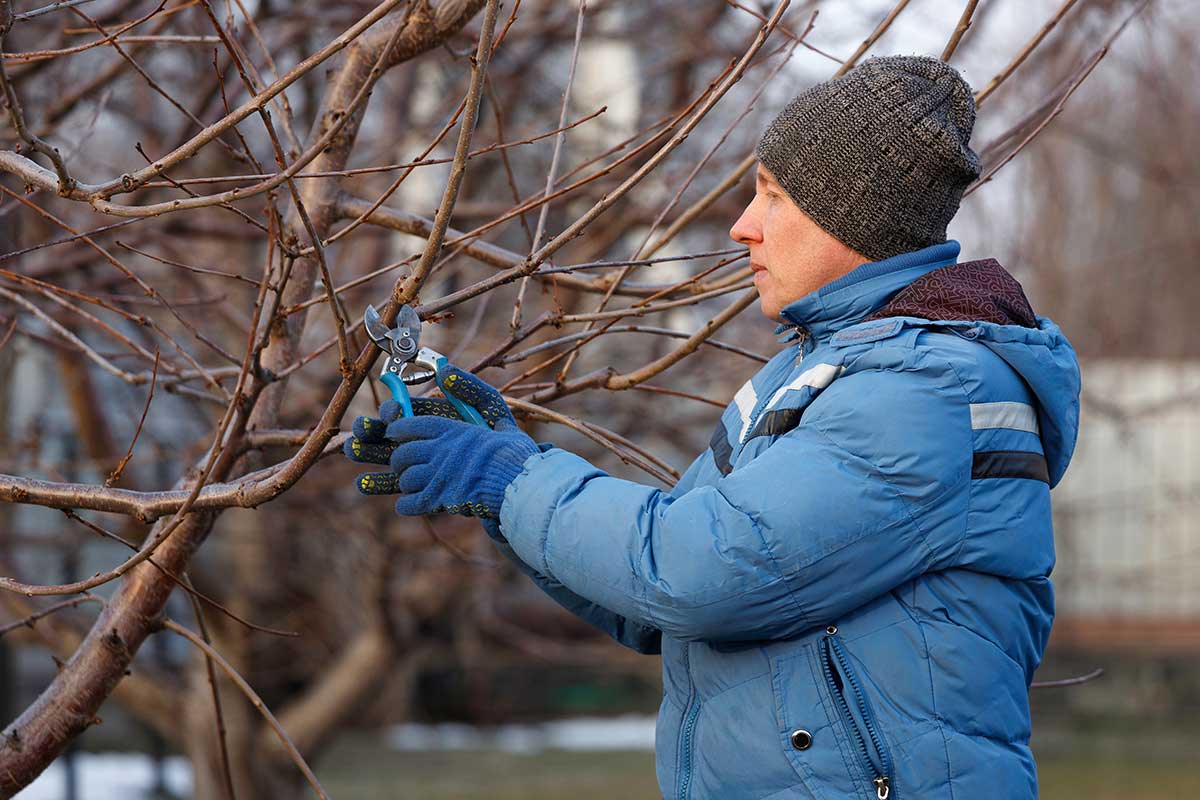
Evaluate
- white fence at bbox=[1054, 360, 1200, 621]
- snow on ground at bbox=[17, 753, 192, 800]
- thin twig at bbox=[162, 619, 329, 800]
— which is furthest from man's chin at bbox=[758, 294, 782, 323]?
white fence at bbox=[1054, 360, 1200, 621]

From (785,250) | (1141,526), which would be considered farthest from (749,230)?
(1141,526)

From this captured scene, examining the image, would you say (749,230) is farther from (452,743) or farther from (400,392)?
(452,743)

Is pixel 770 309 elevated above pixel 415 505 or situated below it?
above

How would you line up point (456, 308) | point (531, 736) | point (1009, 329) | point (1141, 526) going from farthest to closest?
point (531, 736)
point (1141, 526)
point (456, 308)
point (1009, 329)

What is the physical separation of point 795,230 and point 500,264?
70cm

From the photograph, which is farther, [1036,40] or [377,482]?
[1036,40]

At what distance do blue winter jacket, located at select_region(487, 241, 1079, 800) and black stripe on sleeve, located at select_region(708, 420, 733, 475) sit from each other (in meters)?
0.10

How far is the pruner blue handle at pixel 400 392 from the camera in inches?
67.3

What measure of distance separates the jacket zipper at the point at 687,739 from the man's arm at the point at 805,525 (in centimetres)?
17

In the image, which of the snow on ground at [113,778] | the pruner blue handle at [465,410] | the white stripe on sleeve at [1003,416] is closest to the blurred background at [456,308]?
the snow on ground at [113,778]

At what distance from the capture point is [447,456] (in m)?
1.59

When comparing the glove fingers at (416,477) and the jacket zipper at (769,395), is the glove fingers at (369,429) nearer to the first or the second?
the glove fingers at (416,477)

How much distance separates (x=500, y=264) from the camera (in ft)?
7.44

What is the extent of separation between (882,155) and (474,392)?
2.00 feet
